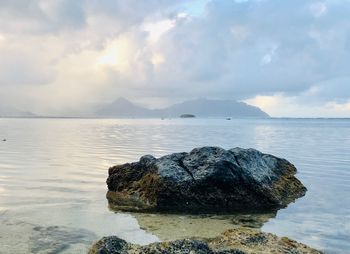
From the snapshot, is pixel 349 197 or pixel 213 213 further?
pixel 349 197

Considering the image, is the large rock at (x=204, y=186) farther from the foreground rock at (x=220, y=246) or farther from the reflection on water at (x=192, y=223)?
the foreground rock at (x=220, y=246)

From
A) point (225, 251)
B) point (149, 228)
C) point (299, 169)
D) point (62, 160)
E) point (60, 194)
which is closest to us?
Answer: point (225, 251)

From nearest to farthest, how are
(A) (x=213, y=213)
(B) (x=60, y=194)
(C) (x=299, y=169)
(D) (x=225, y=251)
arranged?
(D) (x=225, y=251)
(A) (x=213, y=213)
(B) (x=60, y=194)
(C) (x=299, y=169)

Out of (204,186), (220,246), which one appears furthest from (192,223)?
(220,246)

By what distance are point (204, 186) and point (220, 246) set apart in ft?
21.9

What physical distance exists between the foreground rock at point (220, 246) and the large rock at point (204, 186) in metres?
5.52

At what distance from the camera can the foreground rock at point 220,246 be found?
6.52 m

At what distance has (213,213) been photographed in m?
13.6

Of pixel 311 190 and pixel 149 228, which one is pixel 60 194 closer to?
pixel 149 228

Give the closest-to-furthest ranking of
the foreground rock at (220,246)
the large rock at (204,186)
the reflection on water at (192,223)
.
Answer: the foreground rock at (220,246) → the reflection on water at (192,223) → the large rock at (204,186)

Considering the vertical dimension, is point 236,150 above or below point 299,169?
above

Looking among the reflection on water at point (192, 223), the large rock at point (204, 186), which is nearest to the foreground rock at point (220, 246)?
the reflection on water at point (192, 223)

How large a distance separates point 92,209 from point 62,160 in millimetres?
13949

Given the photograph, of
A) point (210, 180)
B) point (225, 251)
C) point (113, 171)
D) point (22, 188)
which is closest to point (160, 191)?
point (210, 180)
